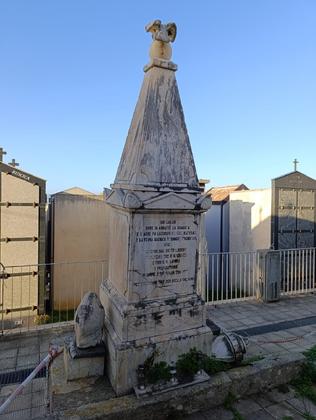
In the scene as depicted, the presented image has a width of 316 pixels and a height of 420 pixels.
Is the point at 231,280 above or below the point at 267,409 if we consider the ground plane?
above

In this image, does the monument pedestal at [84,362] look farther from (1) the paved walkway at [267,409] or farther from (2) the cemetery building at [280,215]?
(2) the cemetery building at [280,215]

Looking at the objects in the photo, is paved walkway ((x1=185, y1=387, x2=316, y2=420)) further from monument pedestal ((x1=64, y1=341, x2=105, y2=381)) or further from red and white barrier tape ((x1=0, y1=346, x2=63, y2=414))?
red and white barrier tape ((x1=0, y1=346, x2=63, y2=414))

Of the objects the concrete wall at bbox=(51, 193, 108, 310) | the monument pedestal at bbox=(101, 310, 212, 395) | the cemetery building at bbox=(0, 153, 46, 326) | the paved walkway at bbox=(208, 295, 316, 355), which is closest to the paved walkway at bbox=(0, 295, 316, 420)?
the paved walkway at bbox=(208, 295, 316, 355)

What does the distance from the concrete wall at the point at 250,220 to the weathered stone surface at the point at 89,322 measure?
7787mm

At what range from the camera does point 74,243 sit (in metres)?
9.38

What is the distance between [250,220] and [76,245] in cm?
607

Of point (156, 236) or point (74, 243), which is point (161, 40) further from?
point (74, 243)

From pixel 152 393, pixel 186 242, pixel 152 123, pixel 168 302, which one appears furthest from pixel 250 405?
pixel 152 123

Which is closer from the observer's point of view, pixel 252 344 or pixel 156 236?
pixel 156 236

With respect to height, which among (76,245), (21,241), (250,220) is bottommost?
(76,245)

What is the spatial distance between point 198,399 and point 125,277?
1.48m

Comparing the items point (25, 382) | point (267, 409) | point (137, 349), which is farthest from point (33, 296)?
point (267, 409)

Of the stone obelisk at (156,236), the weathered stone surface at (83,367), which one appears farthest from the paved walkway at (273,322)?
the weathered stone surface at (83,367)

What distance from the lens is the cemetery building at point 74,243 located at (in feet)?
29.9
